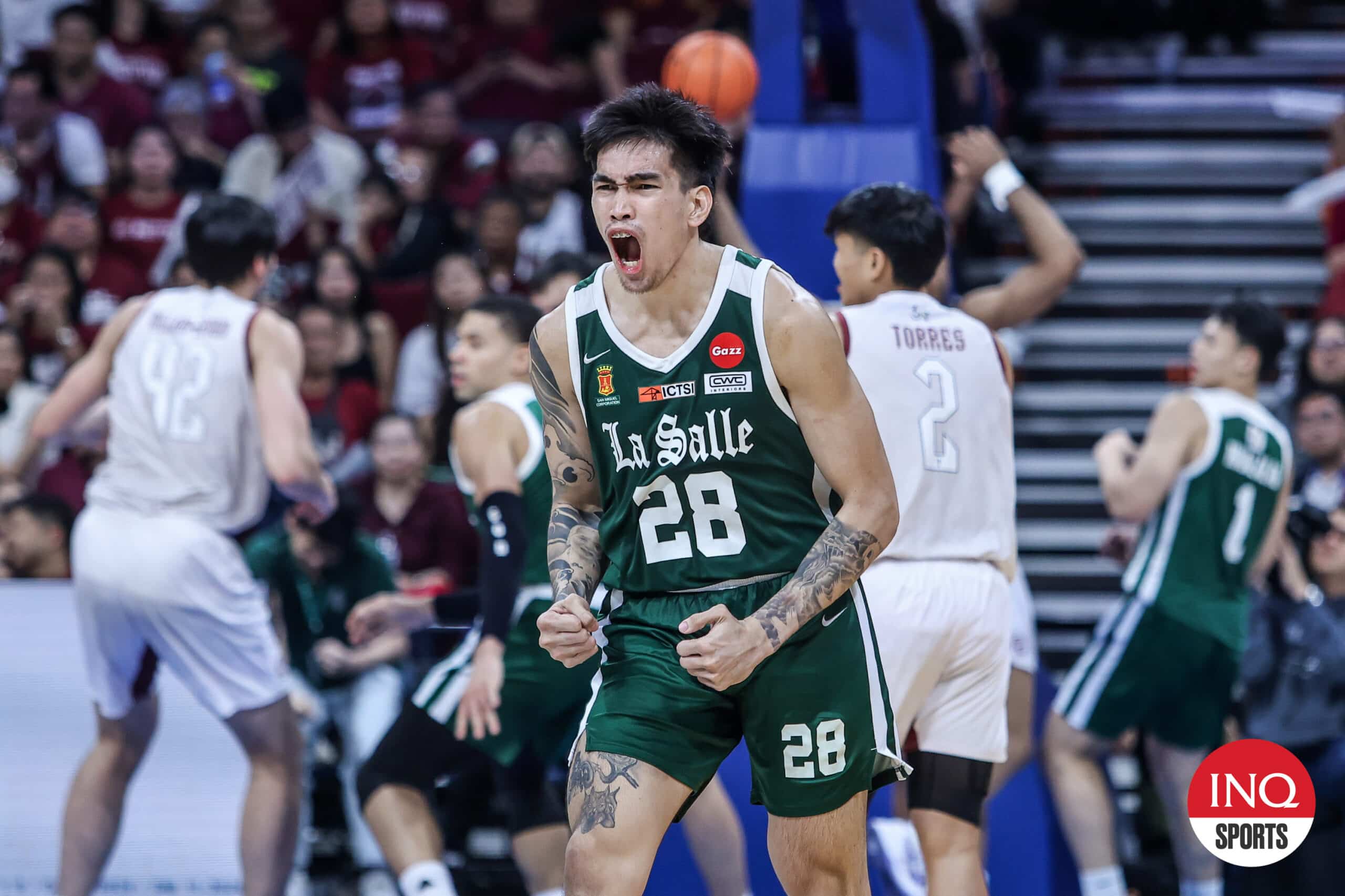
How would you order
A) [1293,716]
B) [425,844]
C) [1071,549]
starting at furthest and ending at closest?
[1071,549] < [1293,716] < [425,844]

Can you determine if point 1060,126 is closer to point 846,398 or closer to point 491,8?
point 491,8

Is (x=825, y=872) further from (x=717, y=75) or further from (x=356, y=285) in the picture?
(x=356, y=285)

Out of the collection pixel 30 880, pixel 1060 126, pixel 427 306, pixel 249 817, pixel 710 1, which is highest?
pixel 710 1

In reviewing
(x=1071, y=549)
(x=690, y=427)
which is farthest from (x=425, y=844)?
(x=1071, y=549)

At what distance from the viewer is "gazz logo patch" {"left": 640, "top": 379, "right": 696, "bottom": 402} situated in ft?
11.2

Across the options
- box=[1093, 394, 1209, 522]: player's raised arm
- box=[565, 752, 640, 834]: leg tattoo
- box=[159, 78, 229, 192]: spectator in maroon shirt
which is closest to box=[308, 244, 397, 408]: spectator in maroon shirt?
box=[159, 78, 229, 192]: spectator in maroon shirt

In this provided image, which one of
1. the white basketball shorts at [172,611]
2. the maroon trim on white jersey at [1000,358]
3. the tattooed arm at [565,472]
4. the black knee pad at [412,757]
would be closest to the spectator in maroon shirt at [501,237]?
the white basketball shorts at [172,611]

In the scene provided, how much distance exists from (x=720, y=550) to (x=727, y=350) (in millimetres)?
433

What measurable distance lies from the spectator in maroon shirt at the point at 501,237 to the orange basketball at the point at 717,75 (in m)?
2.71

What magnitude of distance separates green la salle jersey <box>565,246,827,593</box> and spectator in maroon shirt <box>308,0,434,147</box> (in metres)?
8.03

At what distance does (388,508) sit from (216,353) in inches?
92.3

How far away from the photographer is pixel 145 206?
32.8ft

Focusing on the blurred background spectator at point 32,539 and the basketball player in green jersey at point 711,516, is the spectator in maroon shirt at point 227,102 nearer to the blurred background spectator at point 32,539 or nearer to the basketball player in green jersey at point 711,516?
the blurred background spectator at point 32,539

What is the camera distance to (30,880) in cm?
594
